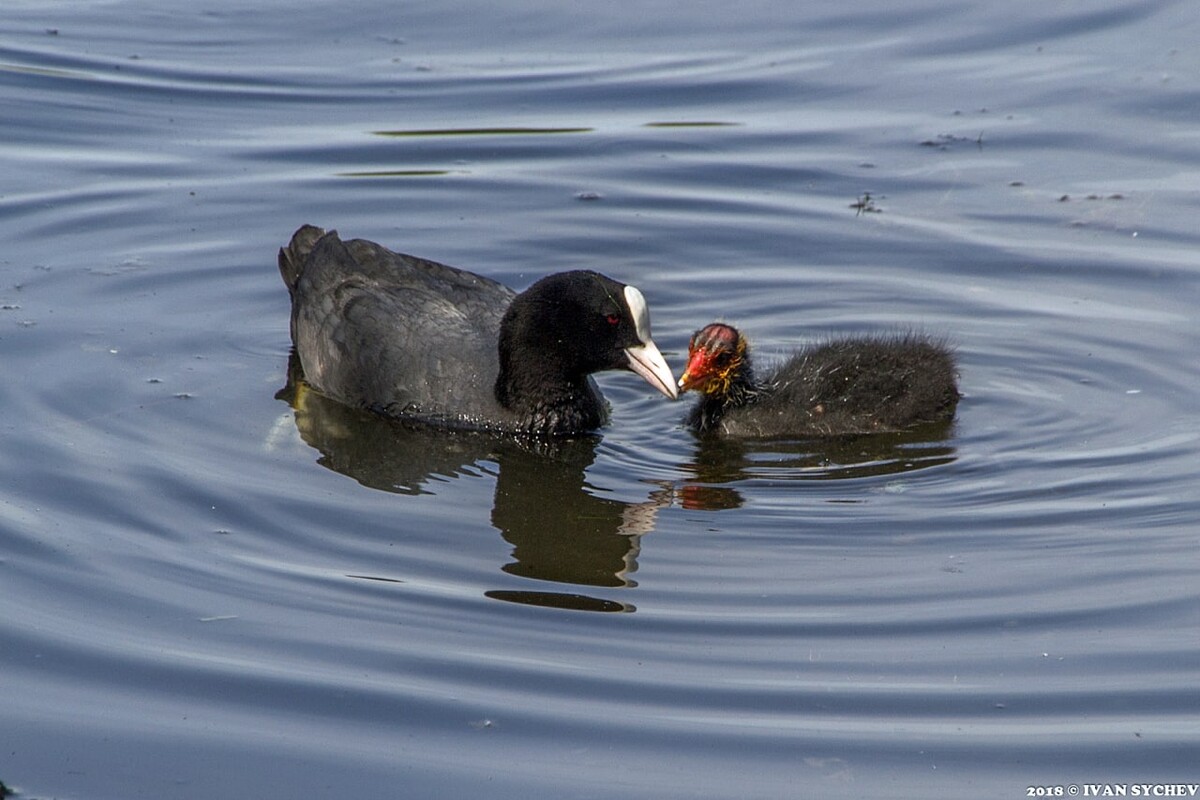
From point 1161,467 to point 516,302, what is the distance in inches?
108

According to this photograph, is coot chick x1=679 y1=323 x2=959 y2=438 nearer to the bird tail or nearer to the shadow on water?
the shadow on water

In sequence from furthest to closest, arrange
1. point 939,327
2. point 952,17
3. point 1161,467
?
point 952,17 < point 939,327 < point 1161,467

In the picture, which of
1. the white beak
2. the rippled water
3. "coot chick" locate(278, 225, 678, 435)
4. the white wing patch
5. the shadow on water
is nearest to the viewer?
the rippled water

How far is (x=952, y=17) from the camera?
43.9 ft

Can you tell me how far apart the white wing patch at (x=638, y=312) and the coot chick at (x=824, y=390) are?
0.75ft

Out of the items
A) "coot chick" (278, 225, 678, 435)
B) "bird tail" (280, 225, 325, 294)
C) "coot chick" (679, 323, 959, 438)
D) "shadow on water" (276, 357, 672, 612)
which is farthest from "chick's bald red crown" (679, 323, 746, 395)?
"bird tail" (280, 225, 325, 294)

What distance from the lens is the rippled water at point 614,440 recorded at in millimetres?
4738

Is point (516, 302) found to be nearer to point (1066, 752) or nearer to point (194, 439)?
point (194, 439)

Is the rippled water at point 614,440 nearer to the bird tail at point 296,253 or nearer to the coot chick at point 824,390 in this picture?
the coot chick at point 824,390

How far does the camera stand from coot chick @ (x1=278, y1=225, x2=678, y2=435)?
734cm

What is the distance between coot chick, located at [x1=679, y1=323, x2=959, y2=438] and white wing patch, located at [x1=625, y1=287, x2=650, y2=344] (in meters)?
0.23

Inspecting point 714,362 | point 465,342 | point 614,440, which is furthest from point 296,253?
point 714,362

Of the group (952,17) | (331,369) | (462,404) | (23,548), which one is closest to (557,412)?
(462,404)

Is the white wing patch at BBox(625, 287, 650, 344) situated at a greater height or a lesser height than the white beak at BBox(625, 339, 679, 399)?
greater
